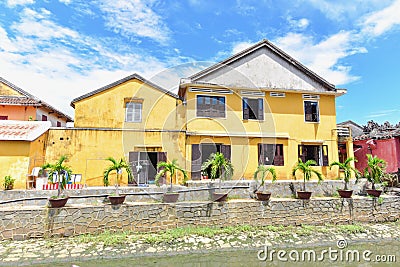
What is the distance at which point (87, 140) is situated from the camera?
41.8 ft

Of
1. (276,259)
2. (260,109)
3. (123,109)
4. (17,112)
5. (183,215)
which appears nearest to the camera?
(276,259)

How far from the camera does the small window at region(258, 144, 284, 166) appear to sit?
14391 millimetres

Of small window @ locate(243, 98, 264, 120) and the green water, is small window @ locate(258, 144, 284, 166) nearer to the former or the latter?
small window @ locate(243, 98, 264, 120)

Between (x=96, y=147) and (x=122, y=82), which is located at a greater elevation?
(x=122, y=82)

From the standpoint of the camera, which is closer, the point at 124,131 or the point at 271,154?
the point at 124,131

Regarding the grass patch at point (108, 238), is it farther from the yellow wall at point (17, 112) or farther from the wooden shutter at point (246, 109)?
the yellow wall at point (17, 112)

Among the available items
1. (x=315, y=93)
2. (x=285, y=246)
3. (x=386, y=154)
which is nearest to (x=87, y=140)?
(x=285, y=246)

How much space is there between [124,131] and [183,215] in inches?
229

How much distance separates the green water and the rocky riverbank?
230 mm

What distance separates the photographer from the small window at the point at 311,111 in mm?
15297

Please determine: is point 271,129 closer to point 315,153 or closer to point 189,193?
point 315,153

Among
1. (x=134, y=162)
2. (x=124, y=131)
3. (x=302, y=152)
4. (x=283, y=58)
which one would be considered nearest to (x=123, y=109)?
(x=124, y=131)

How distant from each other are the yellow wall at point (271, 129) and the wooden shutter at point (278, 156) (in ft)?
0.66

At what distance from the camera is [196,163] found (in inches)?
535
